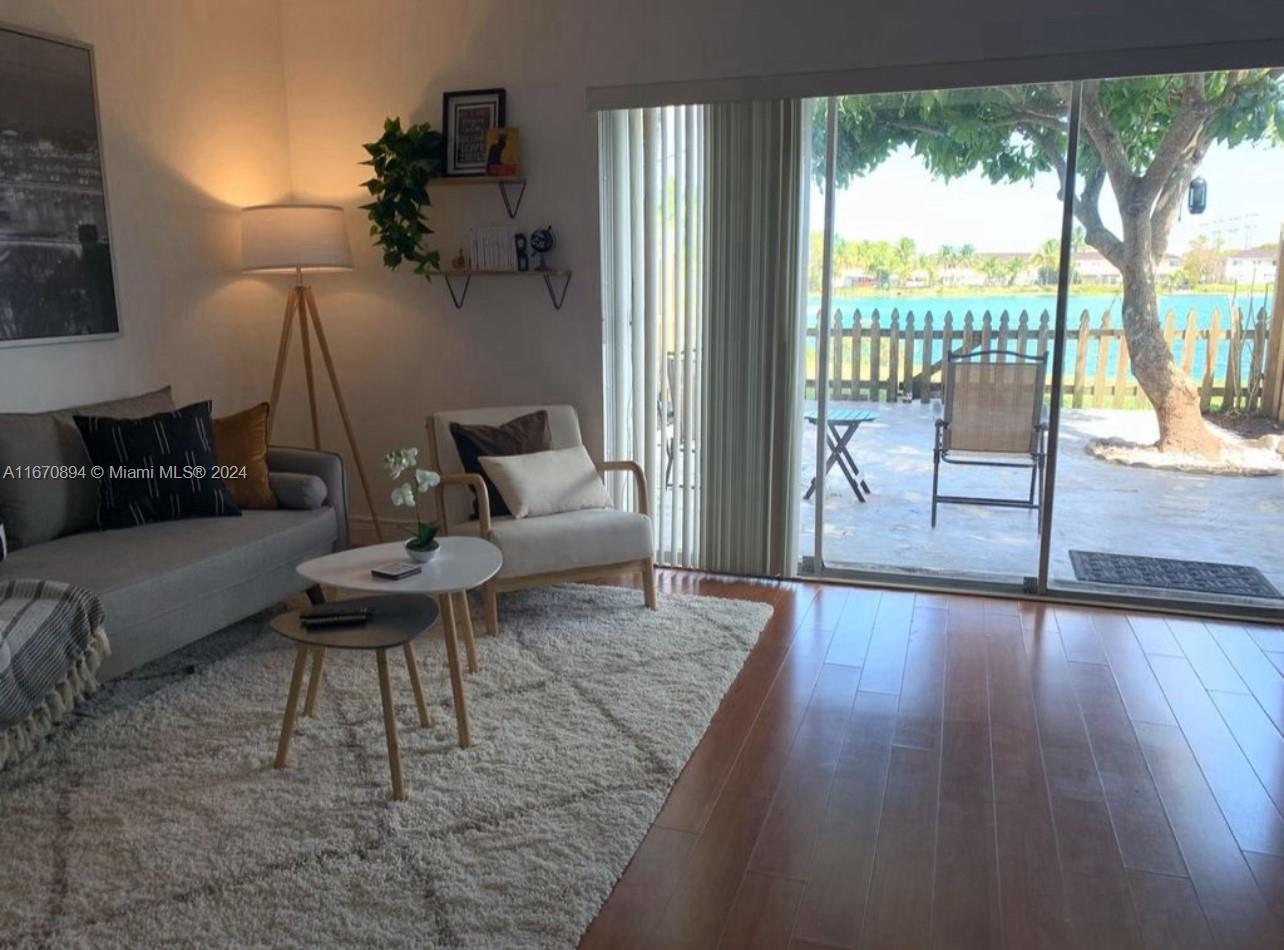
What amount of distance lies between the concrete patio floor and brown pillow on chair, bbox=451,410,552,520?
131 cm

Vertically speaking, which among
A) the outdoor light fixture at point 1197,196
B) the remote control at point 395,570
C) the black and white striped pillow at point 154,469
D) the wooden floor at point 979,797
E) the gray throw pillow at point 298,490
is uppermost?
the outdoor light fixture at point 1197,196

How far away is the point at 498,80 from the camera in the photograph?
4.30m

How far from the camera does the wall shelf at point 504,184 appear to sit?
169 inches

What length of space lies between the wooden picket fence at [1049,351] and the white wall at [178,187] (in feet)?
8.97

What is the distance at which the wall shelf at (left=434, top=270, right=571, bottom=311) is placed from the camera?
14.2ft

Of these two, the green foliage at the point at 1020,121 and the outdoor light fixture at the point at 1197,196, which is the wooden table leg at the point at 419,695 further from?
the outdoor light fixture at the point at 1197,196

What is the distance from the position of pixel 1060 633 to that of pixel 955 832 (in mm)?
1579

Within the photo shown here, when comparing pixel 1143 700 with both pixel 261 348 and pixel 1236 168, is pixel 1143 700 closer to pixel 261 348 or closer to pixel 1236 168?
pixel 1236 168

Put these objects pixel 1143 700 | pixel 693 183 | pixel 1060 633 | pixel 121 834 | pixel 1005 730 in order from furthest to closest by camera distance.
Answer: pixel 693 183, pixel 1060 633, pixel 1143 700, pixel 1005 730, pixel 121 834

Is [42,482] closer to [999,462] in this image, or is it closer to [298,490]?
[298,490]

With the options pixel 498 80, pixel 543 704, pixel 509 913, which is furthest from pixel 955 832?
pixel 498 80

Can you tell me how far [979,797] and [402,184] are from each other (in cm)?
345

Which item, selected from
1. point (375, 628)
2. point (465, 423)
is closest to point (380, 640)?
point (375, 628)

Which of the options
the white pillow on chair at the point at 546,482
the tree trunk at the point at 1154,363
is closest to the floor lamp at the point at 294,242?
the white pillow on chair at the point at 546,482
